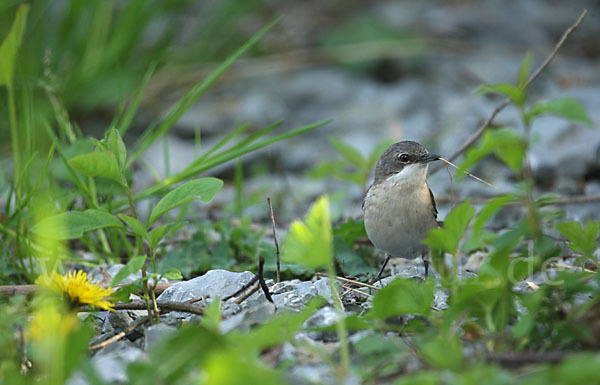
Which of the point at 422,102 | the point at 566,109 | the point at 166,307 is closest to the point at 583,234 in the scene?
the point at 566,109

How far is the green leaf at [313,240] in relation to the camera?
2.18 metres

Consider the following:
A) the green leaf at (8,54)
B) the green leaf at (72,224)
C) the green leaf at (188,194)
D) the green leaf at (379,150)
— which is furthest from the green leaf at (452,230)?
the green leaf at (8,54)

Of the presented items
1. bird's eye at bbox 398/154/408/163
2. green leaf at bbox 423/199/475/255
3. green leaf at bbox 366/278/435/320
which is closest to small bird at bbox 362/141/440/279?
bird's eye at bbox 398/154/408/163

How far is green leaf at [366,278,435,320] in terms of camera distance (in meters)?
2.25

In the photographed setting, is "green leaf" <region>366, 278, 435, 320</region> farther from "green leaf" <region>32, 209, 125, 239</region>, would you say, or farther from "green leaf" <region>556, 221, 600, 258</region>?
"green leaf" <region>32, 209, 125, 239</region>

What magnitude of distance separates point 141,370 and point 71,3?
5.59m

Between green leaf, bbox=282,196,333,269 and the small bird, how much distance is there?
1.57 m

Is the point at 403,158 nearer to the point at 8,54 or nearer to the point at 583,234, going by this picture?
the point at 583,234

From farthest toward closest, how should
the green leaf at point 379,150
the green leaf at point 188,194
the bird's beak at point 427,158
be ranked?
the green leaf at point 379,150 < the bird's beak at point 427,158 < the green leaf at point 188,194

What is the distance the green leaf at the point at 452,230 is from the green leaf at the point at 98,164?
46.2 inches

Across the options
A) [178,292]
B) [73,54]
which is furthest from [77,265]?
[73,54]

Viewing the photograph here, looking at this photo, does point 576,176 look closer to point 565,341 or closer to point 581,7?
point 565,341

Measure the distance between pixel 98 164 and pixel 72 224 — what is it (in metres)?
0.26

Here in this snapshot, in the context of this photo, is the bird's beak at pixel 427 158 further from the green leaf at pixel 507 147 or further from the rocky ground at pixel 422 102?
the green leaf at pixel 507 147
